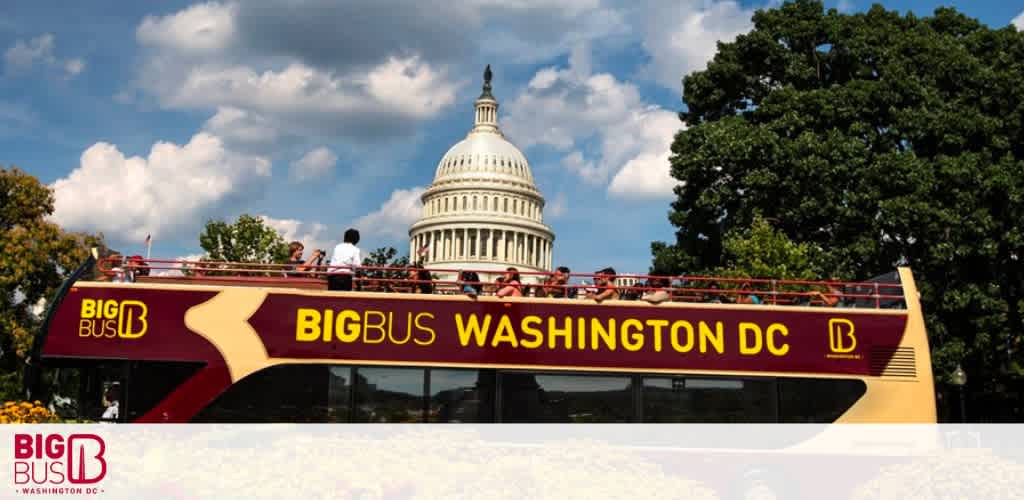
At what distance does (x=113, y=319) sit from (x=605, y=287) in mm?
5889

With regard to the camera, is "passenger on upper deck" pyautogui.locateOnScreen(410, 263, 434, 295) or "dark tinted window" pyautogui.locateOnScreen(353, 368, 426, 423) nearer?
"dark tinted window" pyautogui.locateOnScreen(353, 368, 426, 423)

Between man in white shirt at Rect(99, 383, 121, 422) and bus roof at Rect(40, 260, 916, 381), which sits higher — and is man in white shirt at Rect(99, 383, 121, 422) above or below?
below

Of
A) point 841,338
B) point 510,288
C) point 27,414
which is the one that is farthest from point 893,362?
point 27,414

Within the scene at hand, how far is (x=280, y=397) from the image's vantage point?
10.4 meters

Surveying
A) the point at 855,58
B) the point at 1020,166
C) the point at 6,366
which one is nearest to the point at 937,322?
the point at 1020,166

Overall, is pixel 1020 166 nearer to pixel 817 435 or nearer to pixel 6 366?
pixel 817 435

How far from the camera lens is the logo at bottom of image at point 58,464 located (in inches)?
383

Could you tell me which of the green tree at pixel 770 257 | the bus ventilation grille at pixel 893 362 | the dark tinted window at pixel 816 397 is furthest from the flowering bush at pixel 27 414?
the green tree at pixel 770 257

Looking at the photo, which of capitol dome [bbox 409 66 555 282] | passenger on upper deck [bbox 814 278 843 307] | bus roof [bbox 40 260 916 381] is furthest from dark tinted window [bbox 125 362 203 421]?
capitol dome [bbox 409 66 555 282]

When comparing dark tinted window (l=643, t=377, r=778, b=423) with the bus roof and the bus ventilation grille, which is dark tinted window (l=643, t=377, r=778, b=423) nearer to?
the bus roof

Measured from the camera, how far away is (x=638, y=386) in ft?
35.6

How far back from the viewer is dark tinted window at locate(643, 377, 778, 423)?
10.8 metres

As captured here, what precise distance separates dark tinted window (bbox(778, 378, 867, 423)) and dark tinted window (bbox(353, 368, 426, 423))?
14.3 feet

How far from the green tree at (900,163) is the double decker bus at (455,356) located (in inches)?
674
